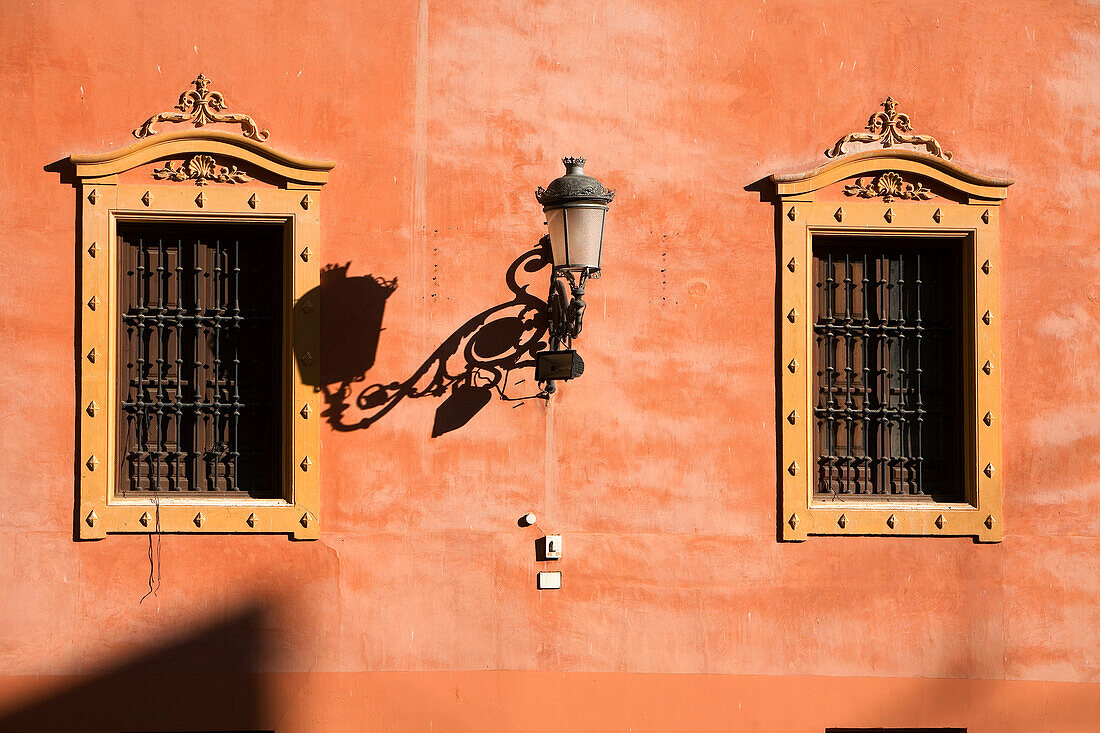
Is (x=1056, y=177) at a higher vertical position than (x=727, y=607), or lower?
higher

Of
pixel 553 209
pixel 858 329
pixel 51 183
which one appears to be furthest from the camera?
pixel 858 329

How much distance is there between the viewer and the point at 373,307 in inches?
238

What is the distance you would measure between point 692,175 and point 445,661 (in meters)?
3.01

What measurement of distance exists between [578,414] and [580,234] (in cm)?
114

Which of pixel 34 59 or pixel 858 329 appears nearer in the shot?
pixel 34 59

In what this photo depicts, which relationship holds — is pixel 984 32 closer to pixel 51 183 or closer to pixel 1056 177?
pixel 1056 177

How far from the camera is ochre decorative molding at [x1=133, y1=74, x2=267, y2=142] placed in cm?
596

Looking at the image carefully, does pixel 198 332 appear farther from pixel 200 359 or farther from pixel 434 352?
pixel 434 352

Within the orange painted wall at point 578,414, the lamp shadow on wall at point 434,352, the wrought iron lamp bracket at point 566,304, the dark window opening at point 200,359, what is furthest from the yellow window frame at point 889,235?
the dark window opening at point 200,359

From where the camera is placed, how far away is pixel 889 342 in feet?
20.8

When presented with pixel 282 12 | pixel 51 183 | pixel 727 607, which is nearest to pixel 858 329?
pixel 727 607

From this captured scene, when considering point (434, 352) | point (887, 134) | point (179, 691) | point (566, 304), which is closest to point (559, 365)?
→ point (566, 304)

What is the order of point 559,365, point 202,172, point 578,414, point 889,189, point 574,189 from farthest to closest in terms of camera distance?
point 889,189 → point 578,414 → point 202,172 → point 559,365 → point 574,189

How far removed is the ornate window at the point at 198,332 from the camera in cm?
588
